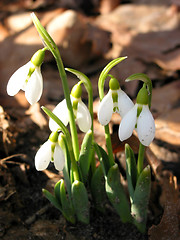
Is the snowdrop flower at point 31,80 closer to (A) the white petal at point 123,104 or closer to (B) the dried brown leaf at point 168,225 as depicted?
(A) the white petal at point 123,104

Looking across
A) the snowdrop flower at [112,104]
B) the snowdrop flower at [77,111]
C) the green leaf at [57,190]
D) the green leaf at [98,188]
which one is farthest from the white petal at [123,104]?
the green leaf at [57,190]

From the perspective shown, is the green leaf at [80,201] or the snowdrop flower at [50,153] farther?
the green leaf at [80,201]

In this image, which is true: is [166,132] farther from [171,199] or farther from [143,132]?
[143,132]

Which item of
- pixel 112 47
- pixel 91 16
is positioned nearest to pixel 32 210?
pixel 112 47

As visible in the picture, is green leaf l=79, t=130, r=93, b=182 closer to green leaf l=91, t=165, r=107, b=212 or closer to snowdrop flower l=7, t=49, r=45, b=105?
green leaf l=91, t=165, r=107, b=212

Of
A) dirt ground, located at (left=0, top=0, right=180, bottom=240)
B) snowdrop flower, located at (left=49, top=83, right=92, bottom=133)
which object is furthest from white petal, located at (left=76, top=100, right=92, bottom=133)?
dirt ground, located at (left=0, top=0, right=180, bottom=240)

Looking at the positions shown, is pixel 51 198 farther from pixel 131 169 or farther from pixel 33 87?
pixel 33 87
